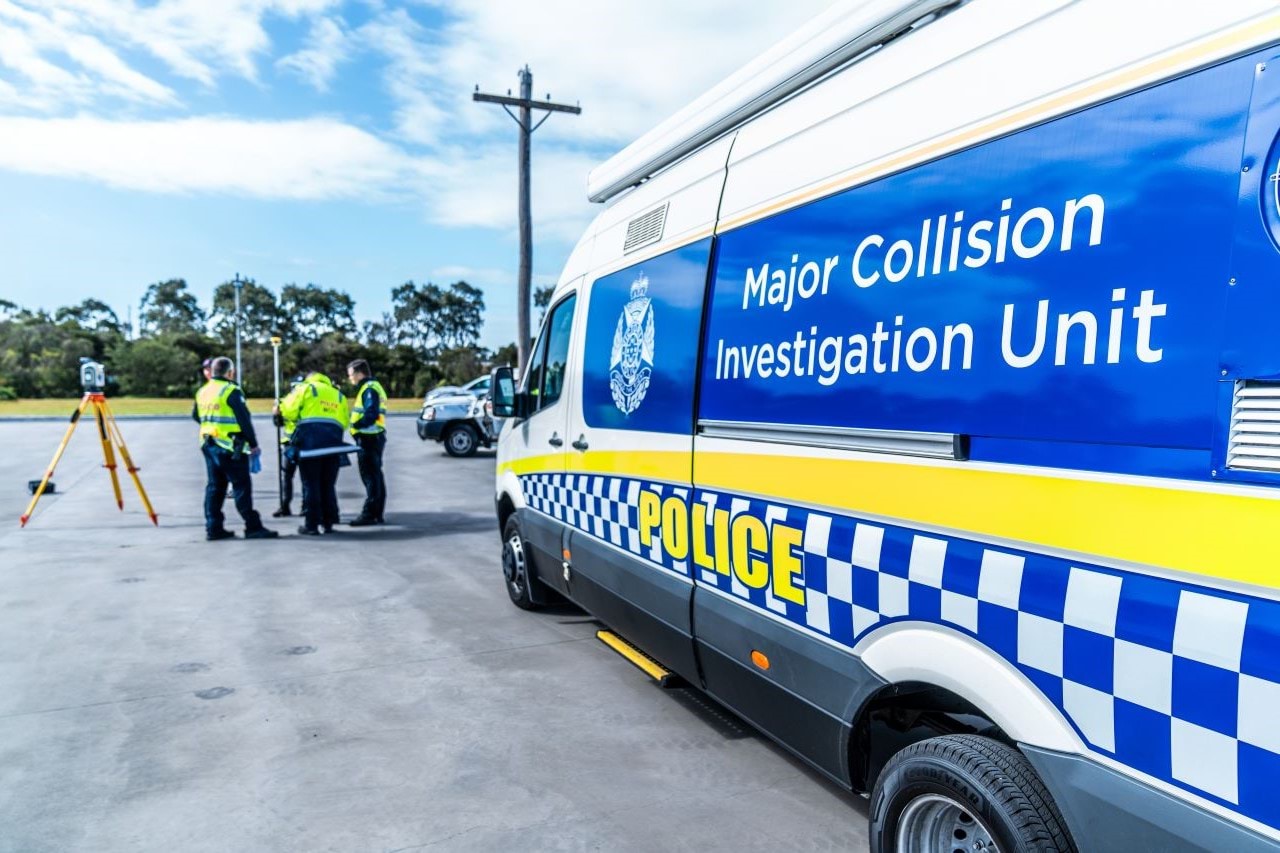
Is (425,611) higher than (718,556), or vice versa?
(718,556)

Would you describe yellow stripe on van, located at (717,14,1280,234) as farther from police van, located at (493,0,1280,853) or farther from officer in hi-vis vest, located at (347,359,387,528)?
officer in hi-vis vest, located at (347,359,387,528)

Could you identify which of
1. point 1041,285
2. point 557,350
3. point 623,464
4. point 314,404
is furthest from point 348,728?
point 314,404

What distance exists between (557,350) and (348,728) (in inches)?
94.3

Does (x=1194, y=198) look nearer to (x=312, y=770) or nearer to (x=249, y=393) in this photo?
(x=312, y=770)

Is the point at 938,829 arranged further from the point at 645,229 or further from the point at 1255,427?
the point at 645,229

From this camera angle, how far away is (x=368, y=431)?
29.8 ft

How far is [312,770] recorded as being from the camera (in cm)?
356

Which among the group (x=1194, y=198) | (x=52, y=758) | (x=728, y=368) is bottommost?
(x=52, y=758)

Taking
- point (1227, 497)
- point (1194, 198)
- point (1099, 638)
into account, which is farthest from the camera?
point (1099, 638)

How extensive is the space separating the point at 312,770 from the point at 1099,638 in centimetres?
304

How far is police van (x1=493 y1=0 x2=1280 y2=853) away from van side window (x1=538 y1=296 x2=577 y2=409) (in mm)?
1548

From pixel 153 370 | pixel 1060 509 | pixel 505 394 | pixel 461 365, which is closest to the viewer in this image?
pixel 1060 509

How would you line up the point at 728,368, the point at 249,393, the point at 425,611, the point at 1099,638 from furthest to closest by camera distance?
1. the point at 249,393
2. the point at 425,611
3. the point at 728,368
4. the point at 1099,638

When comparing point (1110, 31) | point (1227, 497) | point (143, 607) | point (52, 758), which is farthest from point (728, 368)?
point (143, 607)
